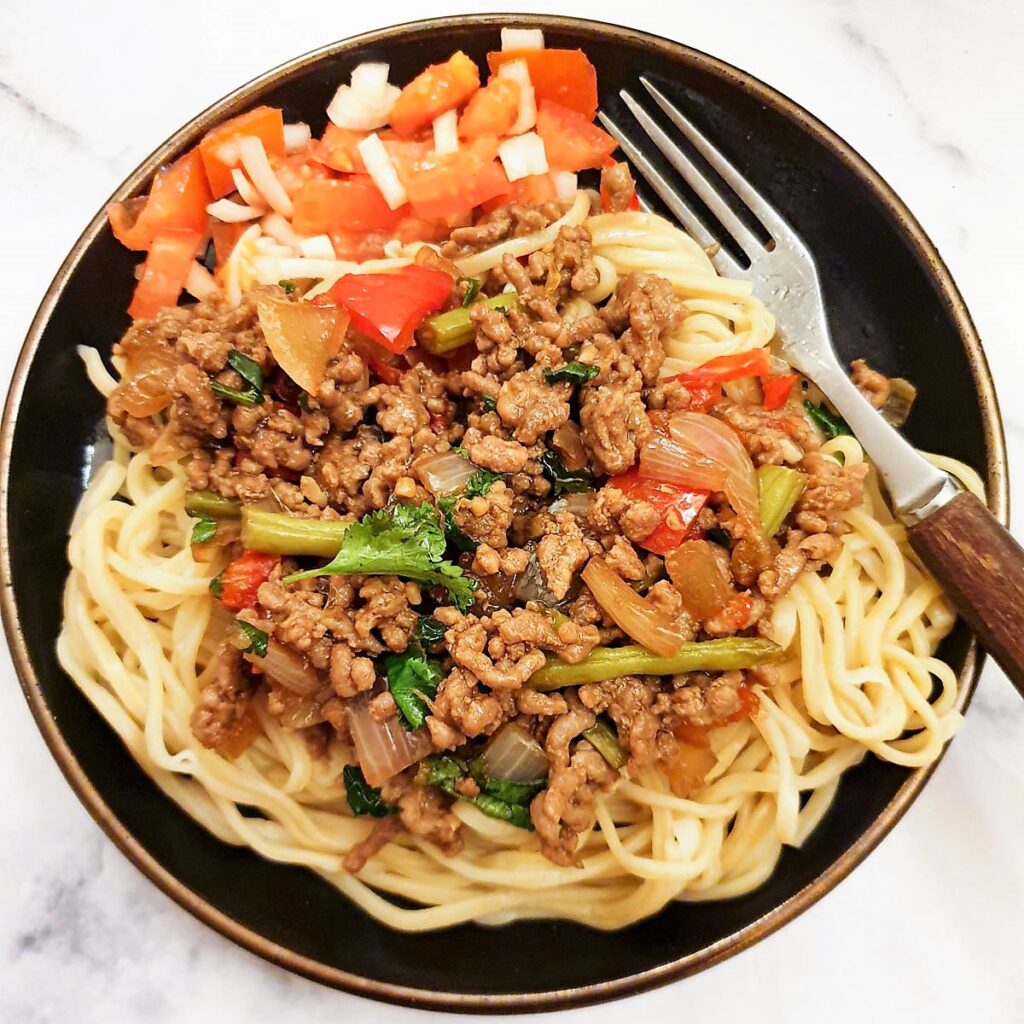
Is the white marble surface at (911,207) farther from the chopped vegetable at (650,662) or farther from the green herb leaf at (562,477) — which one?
the green herb leaf at (562,477)

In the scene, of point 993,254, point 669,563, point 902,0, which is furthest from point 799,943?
point 902,0

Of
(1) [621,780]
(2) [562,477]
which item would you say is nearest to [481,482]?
(2) [562,477]

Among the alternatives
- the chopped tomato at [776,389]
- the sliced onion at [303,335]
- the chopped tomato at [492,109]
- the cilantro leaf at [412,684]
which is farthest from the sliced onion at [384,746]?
the chopped tomato at [492,109]

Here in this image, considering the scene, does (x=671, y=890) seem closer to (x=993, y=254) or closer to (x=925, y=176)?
(x=993, y=254)

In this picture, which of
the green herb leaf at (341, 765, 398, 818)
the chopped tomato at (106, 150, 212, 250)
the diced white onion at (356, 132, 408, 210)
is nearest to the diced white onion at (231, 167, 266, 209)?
the chopped tomato at (106, 150, 212, 250)

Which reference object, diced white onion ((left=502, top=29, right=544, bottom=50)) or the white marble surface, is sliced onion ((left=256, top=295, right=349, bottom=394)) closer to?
diced white onion ((left=502, top=29, right=544, bottom=50))
